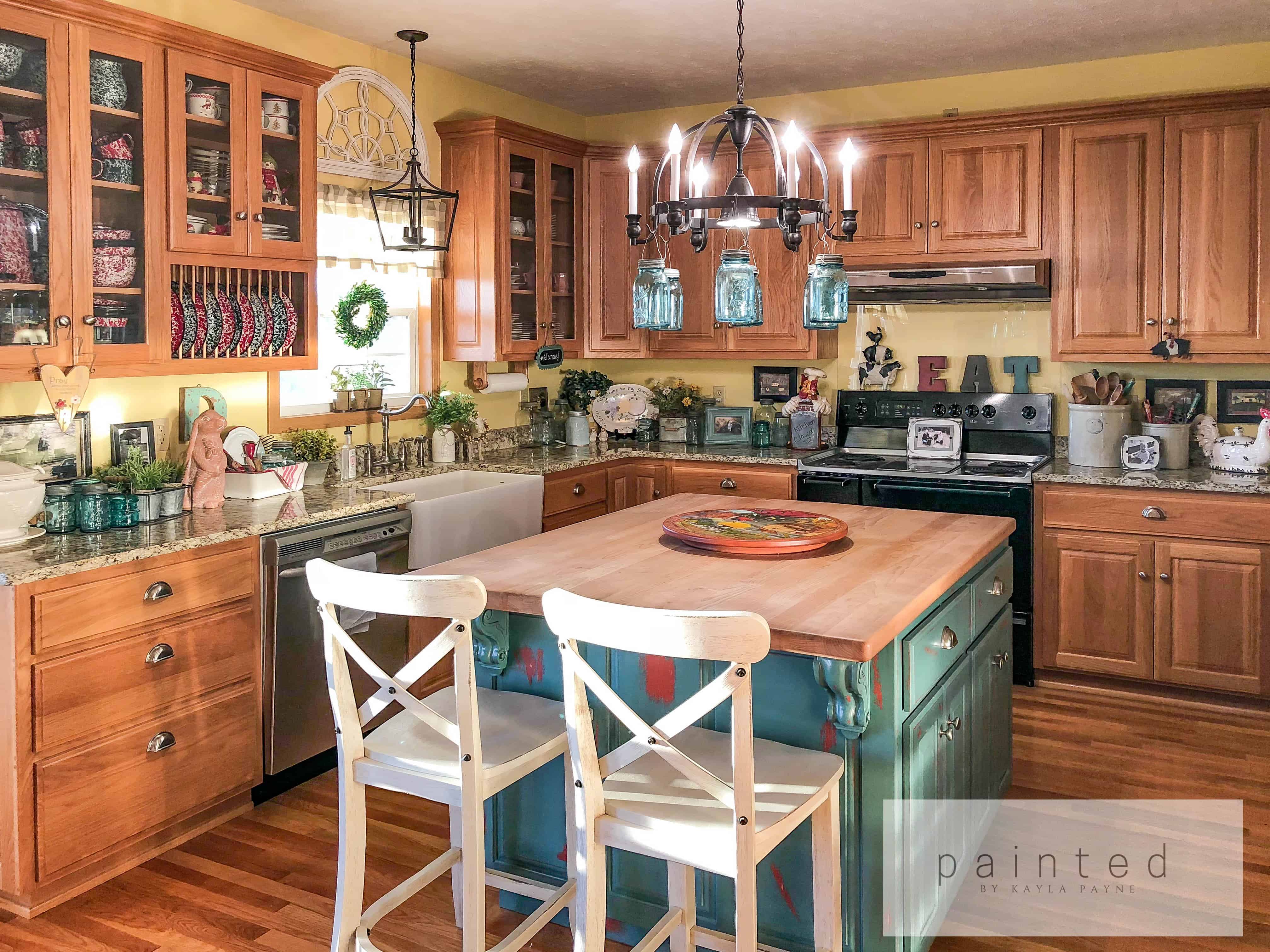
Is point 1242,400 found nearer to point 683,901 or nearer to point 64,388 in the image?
point 683,901

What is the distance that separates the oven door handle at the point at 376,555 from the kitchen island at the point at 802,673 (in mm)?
845

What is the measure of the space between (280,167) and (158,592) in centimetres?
156

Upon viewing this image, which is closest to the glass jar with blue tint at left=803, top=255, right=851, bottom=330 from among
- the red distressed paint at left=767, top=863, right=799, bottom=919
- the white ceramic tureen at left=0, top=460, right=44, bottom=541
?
the red distressed paint at left=767, top=863, right=799, bottom=919

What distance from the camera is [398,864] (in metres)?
2.96

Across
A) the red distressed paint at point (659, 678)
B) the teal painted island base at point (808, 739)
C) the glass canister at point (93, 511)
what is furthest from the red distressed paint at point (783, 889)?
the glass canister at point (93, 511)

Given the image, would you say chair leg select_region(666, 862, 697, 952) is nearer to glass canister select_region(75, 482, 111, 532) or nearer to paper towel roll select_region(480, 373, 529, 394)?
glass canister select_region(75, 482, 111, 532)

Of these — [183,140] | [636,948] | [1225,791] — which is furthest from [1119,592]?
[183,140]

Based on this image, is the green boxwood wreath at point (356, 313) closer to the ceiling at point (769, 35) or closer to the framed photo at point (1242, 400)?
the ceiling at point (769, 35)

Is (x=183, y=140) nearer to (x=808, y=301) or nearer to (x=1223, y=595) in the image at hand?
(x=808, y=301)

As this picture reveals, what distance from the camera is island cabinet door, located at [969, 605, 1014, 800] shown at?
2881mm

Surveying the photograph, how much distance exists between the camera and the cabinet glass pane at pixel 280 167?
3.61 meters

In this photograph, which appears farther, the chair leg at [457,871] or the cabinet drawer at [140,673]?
the cabinet drawer at [140,673]

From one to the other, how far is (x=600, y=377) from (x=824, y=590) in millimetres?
3338

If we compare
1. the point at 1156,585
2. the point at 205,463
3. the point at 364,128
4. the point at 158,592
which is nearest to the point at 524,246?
the point at 364,128
